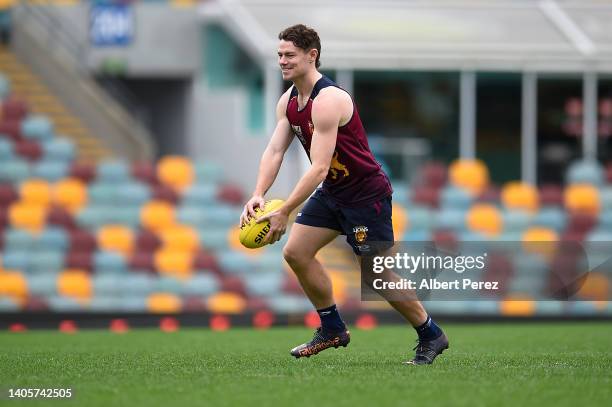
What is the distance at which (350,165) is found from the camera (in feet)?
25.4

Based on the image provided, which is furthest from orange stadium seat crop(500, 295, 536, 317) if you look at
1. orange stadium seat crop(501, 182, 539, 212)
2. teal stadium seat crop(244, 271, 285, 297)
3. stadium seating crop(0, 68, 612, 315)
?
teal stadium seat crop(244, 271, 285, 297)

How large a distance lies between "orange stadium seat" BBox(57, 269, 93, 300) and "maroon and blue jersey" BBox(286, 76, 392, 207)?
786 cm

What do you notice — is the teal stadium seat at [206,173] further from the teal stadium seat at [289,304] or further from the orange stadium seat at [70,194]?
the teal stadium seat at [289,304]

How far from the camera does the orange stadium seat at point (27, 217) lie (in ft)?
51.7

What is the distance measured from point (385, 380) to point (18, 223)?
31.9ft

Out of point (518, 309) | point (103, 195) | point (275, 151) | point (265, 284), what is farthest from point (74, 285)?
point (275, 151)

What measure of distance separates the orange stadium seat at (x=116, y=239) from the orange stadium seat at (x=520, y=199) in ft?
15.6

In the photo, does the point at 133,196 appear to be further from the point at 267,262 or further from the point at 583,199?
the point at 583,199

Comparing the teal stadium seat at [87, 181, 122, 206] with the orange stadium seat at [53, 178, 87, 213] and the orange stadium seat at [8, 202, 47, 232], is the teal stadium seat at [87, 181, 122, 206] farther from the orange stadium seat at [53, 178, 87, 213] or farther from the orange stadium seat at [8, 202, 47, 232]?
the orange stadium seat at [8, 202, 47, 232]

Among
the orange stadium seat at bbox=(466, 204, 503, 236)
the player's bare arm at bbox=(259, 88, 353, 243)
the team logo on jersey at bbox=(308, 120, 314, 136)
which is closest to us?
the player's bare arm at bbox=(259, 88, 353, 243)

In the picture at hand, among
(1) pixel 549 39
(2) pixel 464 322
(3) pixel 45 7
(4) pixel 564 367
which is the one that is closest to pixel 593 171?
(1) pixel 549 39

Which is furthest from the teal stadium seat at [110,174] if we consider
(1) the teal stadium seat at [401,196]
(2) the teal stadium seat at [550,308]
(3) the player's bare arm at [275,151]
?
(3) the player's bare arm at [275,151]

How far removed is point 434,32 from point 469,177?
7.52 ft

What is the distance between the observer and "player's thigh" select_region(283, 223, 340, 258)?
773 cm
